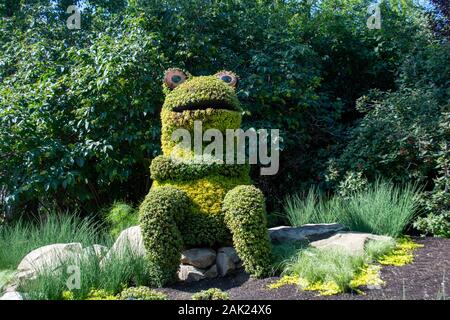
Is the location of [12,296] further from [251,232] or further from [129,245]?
[251,232]

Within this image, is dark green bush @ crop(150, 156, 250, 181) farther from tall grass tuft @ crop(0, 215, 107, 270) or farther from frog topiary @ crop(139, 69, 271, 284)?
tall grass tuft @ crop(0, 215, 107, 270)

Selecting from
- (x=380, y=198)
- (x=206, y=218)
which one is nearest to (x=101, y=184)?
(x=206, y=218)

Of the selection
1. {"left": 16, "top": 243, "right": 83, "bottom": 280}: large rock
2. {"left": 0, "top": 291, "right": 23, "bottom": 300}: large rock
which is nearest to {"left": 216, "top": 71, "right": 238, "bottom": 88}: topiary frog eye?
{"left": 16, "top": 243, "right": 83, "bottom": 280}: large rock

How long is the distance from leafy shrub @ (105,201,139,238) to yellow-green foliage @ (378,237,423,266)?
3.13 metres

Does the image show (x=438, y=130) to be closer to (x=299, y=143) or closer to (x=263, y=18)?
(x=299, y=143)

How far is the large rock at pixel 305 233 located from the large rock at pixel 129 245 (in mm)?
1492

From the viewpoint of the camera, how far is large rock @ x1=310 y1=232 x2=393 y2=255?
4.84m

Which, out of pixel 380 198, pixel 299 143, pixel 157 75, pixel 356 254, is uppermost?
pixel 157 75

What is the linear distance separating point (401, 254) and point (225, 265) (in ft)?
6.00

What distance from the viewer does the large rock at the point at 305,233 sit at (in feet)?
17.8

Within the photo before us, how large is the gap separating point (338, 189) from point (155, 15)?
410cm

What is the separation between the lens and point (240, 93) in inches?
298

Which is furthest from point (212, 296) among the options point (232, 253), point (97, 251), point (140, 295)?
point (97, 251)

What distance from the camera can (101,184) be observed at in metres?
7.40
